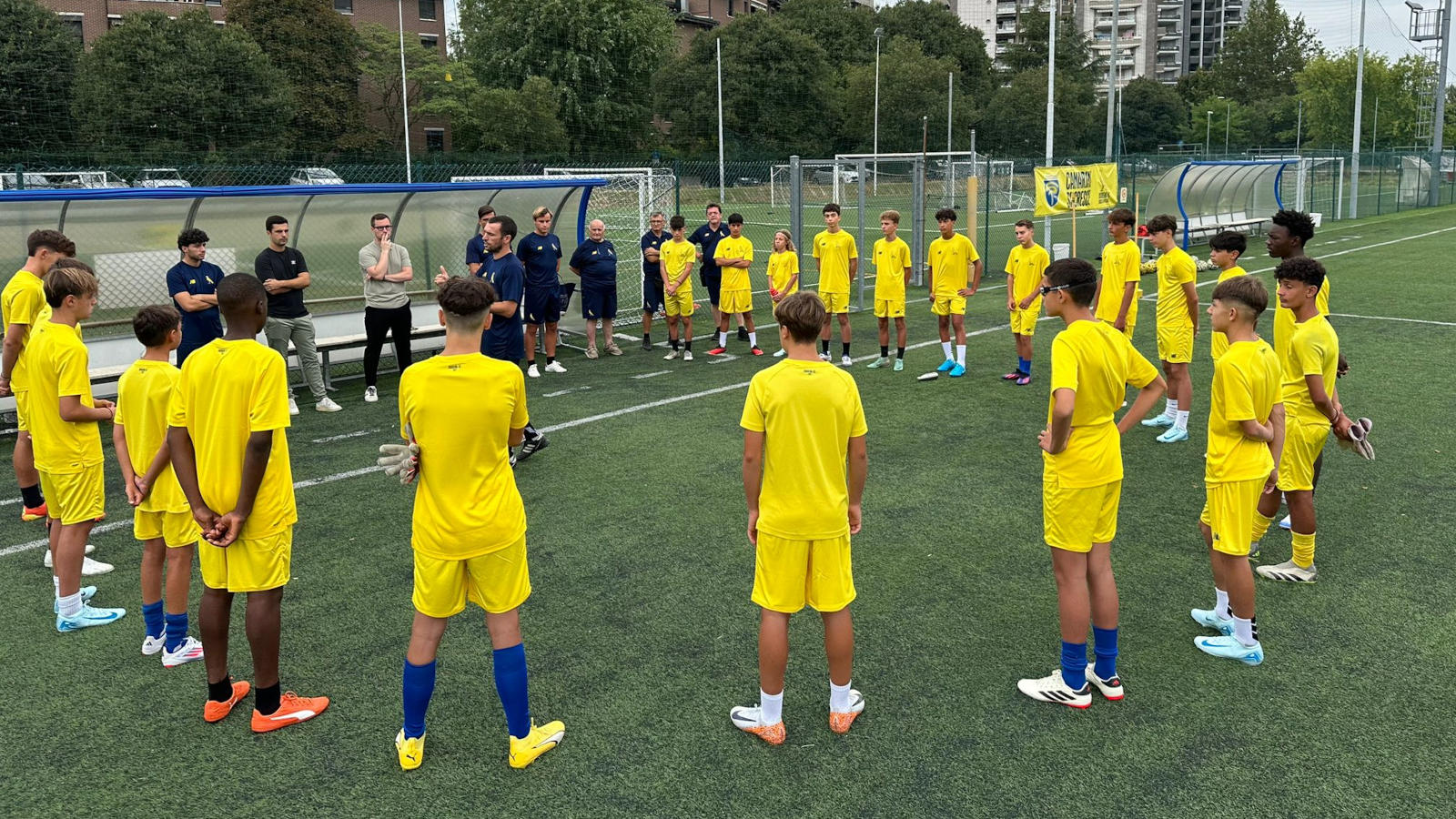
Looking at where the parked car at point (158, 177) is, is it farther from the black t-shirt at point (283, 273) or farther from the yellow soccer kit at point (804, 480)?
the yellow soccer kit at point (804, 480)

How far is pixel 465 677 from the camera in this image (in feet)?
15.4

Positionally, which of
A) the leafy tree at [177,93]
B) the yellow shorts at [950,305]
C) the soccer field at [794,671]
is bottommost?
the soccer field at [794,671]

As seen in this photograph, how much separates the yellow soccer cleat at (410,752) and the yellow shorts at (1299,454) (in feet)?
14.7

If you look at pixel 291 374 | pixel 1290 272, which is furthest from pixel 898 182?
pixel 1290 272

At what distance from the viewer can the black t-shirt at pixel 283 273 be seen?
32.0 ft

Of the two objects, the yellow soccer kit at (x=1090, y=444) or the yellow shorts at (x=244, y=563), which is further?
the yellow soccer kit at (x=1090, y=444)

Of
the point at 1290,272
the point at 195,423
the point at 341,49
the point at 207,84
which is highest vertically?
the point at 341,49

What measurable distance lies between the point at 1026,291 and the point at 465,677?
7941mm

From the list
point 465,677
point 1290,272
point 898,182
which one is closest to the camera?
point 465,677

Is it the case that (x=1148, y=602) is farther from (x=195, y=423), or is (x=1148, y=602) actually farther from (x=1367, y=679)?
(x=195, y=423)

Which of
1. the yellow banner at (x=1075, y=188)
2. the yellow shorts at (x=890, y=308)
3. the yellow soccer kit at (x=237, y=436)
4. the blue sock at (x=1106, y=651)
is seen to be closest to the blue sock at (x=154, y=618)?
the yellow soccer kit at (x=237, y=436)

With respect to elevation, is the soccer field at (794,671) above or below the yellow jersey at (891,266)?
below

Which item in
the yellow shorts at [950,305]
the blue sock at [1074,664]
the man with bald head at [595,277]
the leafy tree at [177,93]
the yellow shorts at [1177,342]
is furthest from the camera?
the leafy tree at [177,93]

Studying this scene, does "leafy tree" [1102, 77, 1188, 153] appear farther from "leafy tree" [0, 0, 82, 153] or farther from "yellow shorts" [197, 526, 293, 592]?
"yellow shorts" [197, 526, 293, 592]
